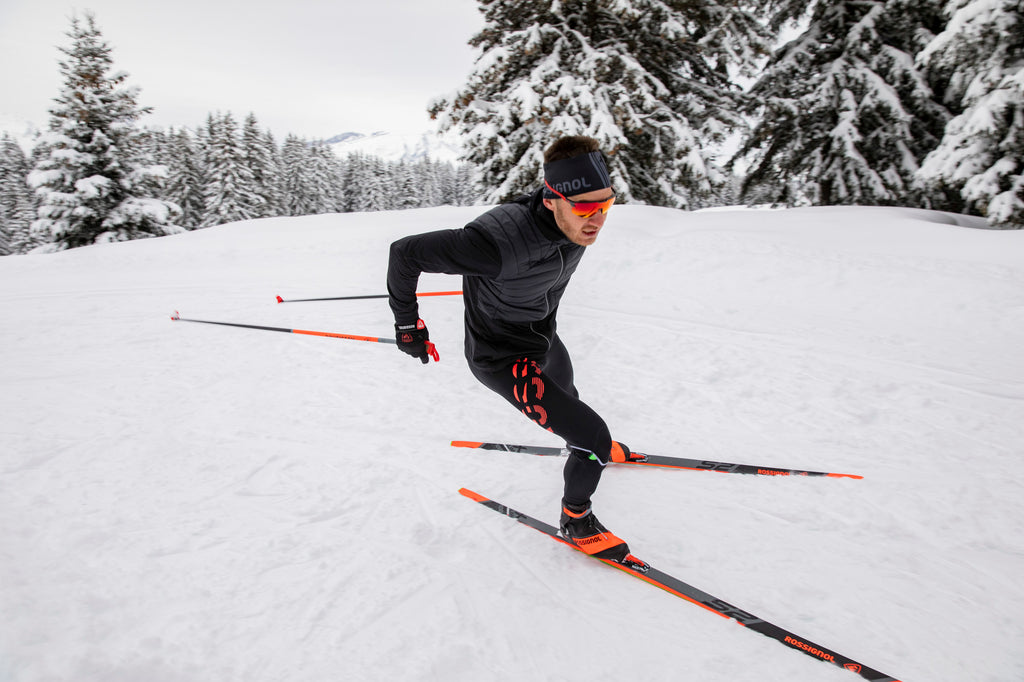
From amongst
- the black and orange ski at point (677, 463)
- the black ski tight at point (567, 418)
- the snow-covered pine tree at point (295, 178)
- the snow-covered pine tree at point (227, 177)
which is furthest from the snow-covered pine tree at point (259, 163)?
the black ski tight at point (567, 418)

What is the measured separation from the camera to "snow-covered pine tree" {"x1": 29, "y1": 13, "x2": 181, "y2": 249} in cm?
1828

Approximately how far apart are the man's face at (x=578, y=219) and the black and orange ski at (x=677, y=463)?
1947 millimetres

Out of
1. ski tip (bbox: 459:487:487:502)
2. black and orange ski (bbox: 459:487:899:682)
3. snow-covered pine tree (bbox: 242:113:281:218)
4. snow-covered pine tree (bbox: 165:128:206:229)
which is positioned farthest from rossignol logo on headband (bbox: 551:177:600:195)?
snow-covered pine tree (bbox: 165:128:206:229)

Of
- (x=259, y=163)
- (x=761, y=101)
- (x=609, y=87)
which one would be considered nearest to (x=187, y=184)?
(x=259, y=163)

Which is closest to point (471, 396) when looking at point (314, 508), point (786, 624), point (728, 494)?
point (314, 508)

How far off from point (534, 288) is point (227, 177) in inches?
1505

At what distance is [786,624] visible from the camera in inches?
97.8

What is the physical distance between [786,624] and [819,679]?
316mm

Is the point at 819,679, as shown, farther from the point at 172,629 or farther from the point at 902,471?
the point at 172,629

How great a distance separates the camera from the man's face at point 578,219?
2453 millimetres

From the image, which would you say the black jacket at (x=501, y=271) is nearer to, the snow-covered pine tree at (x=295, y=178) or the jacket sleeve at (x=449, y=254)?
the jacket sleeve at (x=449, y=254)

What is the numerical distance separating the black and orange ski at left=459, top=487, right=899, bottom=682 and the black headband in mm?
2031

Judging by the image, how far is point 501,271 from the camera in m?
2.57

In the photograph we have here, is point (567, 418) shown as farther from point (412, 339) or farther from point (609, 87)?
point (609, 87)
